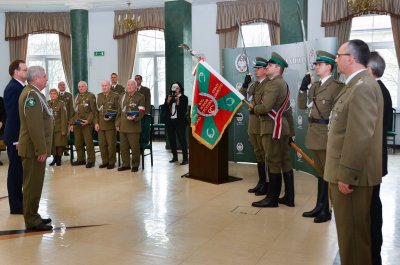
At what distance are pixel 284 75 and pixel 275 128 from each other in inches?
103

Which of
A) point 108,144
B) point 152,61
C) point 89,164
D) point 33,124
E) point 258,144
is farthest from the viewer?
point 152,61

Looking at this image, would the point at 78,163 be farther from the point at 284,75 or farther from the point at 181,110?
the point at 284,75

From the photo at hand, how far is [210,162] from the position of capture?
6191mm

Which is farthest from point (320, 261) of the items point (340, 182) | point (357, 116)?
point (357, 116)

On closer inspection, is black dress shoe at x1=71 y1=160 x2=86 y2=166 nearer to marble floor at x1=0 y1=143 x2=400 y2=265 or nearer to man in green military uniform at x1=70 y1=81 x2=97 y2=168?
man in green military uniform at x1=70 y1=81 x2=97 y2=168

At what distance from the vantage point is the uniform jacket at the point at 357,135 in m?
2.35

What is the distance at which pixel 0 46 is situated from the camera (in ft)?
41.3

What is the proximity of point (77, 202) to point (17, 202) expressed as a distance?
702 millimetres

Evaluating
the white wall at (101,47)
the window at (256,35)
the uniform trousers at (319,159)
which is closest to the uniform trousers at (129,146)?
the uniform trousers at (319,159)

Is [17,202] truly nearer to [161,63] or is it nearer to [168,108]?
[168,108]

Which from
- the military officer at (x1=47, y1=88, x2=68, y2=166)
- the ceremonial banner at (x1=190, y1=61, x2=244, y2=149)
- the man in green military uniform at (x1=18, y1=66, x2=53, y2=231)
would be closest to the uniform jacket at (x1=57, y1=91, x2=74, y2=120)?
the military officer at (x1=47, y1=88, x2=68, y2=166)

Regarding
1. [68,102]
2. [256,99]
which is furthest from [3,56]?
Result: [256,99]

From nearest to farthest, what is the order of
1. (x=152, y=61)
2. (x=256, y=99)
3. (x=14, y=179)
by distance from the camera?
(x=14, y=179)
(x=256, y=99)
(x=152, y=61)

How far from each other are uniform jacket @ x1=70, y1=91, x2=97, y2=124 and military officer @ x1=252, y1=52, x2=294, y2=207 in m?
3.78
